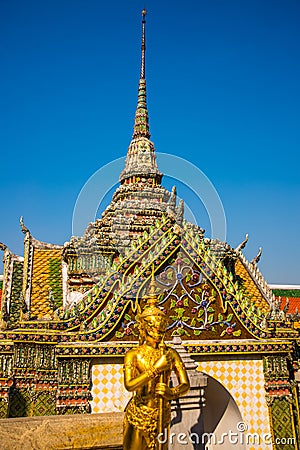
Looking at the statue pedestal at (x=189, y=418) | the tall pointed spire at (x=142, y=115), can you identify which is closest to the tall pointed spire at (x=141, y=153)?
the tall pointed spire at (x=142, y=115)

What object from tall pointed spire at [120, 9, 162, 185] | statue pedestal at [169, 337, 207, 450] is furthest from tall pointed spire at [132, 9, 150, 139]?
statue pedestal at [169, 337, 207, 450]

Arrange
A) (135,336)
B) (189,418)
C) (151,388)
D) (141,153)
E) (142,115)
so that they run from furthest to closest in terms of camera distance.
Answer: (142,115), (141,153), (135,336), (189,418), (151,388)

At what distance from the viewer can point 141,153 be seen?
16.8m

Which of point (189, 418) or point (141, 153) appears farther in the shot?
point (141, 153)

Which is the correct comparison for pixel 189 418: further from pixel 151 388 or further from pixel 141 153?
pixel 141 153

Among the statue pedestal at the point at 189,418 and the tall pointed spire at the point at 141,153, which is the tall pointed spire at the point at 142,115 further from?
the statue pedestal at the point at 189,418

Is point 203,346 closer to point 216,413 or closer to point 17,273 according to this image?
point 216,413

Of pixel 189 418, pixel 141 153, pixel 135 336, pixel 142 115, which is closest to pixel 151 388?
pixel 189 418

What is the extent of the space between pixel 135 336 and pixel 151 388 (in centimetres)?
480

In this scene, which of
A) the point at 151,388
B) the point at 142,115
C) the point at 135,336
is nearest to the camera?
the point at 151,388

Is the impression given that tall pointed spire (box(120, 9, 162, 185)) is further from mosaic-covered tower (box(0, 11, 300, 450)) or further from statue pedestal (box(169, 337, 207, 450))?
statue pedestal (box(169, 337, 207, 450))

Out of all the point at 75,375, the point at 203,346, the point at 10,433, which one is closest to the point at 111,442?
the point at 10,433

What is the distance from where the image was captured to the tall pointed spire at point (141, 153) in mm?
15898

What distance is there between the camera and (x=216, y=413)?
9844mm
